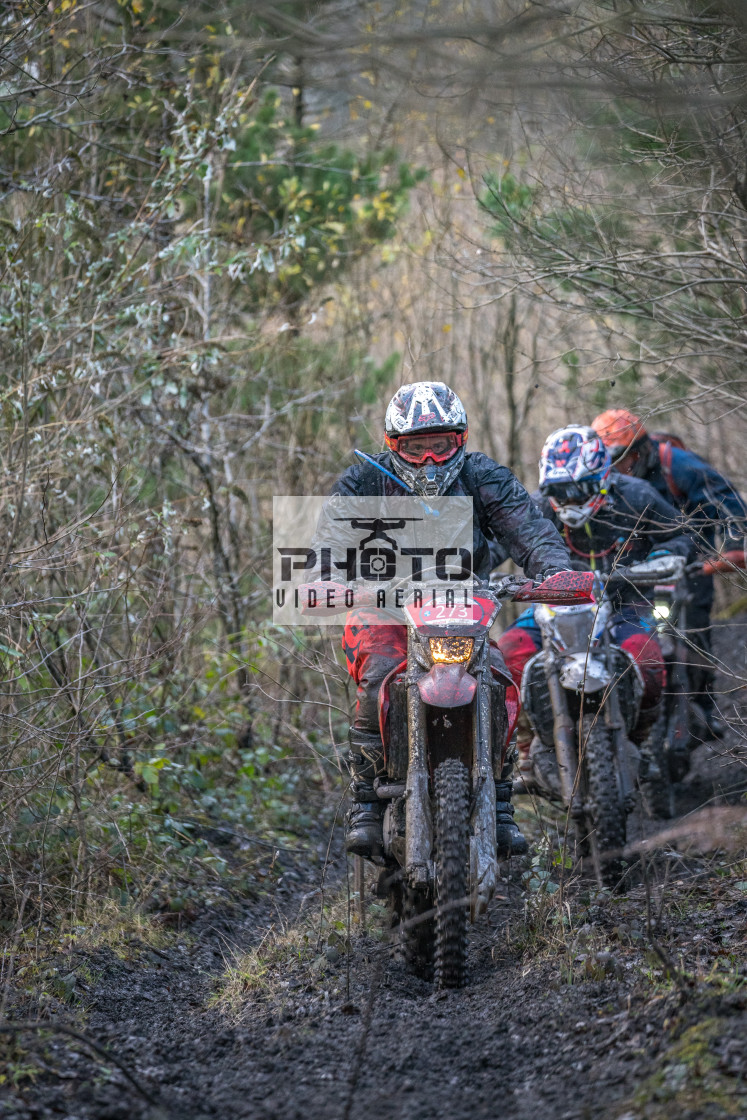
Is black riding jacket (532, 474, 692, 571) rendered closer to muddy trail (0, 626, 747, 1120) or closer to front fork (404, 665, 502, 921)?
muddy trail (0, 626, 747, 1120)

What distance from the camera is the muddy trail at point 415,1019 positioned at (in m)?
3.33

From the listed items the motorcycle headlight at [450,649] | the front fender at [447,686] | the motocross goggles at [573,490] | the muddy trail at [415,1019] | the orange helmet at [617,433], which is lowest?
the muddy trail at [415,1019]

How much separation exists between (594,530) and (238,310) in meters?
5.00

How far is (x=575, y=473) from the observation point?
6.79m

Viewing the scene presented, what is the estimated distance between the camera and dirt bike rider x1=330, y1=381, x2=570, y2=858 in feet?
16.7

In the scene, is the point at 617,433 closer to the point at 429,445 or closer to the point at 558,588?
the point at 429,445

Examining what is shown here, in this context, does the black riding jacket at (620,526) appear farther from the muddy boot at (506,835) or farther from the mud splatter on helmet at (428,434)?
the muddy boot at (506,835)

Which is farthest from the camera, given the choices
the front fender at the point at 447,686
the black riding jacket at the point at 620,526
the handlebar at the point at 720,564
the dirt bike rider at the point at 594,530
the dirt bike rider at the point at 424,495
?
the black riding jacket at the point at 620,526

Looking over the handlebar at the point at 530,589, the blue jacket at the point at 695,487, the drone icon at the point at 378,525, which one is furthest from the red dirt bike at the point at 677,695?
the handlebar at the point at 530,589

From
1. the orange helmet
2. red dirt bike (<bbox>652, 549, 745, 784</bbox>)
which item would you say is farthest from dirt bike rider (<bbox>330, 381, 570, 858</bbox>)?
Result: the orange helmet

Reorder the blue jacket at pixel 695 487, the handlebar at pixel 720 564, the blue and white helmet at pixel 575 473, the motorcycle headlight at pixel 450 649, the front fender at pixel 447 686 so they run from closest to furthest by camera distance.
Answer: the front fender at pixel 447 686
the motorcycle headlight at pixel 450 649
the handlebar at pixel 720 564
the blue and white helmet at pixel 575 473
the blue jacket at pixel 695 487

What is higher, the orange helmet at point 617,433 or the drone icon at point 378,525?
the orange helmet at point 617,433

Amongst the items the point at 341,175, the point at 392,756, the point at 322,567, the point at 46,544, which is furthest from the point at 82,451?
the point at 341,175

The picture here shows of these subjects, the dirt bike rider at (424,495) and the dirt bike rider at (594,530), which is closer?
the dirt bike rider at (424,495)
